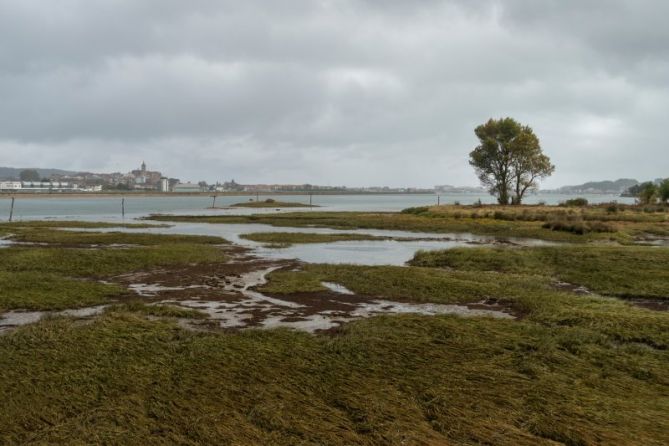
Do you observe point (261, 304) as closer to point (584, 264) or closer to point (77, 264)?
point (77, 264)

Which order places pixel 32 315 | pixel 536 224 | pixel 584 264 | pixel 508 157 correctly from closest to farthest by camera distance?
1. pixel 32 315
2. pixel 584 264
3. pixel 536 224
4. pixel 508 157

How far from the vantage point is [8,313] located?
54.1 ft

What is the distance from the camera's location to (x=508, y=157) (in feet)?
290

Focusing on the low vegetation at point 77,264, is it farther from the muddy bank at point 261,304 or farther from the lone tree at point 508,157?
the lone tree at point 508,157

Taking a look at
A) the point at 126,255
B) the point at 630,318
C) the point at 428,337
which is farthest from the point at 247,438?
the point at 126,255

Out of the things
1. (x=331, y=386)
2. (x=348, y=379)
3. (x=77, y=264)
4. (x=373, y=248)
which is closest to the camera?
(x=331, y=386)

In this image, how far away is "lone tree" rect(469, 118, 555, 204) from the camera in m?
86.6

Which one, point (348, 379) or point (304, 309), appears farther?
point (304, 309)

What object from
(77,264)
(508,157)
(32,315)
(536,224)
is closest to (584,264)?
(32,315)

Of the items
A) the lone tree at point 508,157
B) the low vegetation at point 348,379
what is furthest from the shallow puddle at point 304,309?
the lone tree at point 508,157

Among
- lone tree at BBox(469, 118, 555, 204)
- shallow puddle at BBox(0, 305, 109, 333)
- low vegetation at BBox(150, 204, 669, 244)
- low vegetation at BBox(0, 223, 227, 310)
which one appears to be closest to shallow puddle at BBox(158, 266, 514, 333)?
shallow puddle at BBox(0, 305, 109, 333)

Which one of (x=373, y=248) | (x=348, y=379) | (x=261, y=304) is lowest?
(x=261, y=304)

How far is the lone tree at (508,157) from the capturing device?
86562mm

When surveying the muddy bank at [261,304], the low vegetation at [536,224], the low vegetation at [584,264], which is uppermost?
the low vegetation at [536,224]
